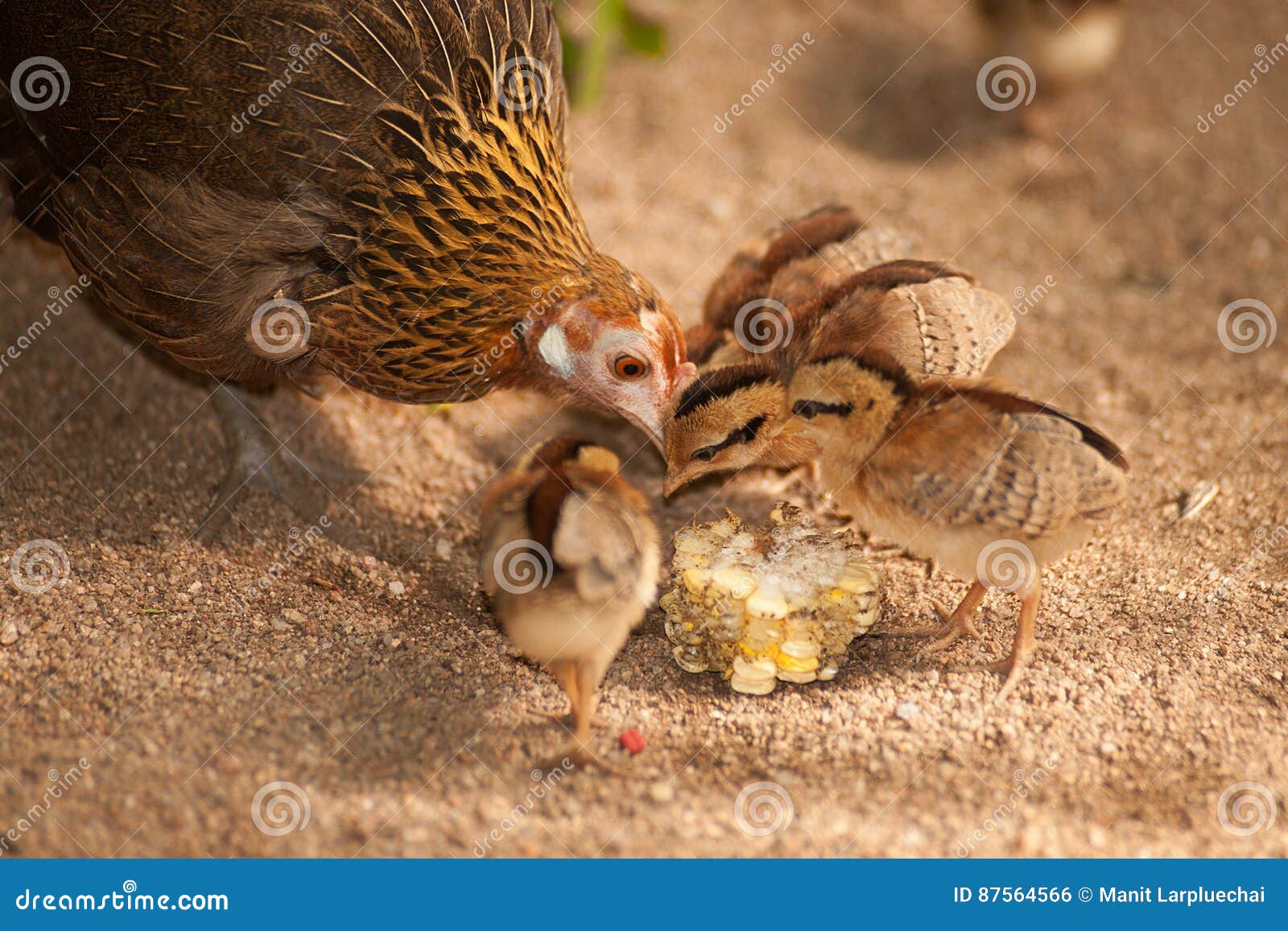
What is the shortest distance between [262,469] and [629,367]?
62.4 inches

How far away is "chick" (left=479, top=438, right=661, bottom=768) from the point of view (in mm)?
2746

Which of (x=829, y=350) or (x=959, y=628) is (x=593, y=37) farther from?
(x=959, y=628)

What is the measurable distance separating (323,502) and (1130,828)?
292 centimetres

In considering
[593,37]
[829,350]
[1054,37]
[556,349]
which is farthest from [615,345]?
[1054,37]

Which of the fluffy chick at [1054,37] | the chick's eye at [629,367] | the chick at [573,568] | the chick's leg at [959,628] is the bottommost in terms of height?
the chick at [573,568]

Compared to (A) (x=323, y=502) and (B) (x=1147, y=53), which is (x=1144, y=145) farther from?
(A) (x=323, y=502)

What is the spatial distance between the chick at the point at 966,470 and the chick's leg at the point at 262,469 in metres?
1.88

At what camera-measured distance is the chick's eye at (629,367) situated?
10.8 feet

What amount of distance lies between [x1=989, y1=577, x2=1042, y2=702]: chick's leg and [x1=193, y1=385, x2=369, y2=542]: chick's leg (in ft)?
8.16

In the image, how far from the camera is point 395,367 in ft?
10.9

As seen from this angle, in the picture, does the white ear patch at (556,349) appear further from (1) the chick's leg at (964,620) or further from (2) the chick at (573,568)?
(1) the chick's leg at (964,620)

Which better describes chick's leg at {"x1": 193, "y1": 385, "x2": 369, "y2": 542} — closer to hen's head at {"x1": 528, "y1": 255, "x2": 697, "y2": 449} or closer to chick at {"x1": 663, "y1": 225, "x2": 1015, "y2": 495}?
hen's head at {"x1": 528, "y1": 255, "x2": 697, "y2": 449}

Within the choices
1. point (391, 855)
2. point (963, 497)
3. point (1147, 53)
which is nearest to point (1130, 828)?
point (963, 497)

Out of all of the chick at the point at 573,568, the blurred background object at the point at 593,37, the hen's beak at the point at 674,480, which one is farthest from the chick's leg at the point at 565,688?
the blurred background object at the point at 593,37
